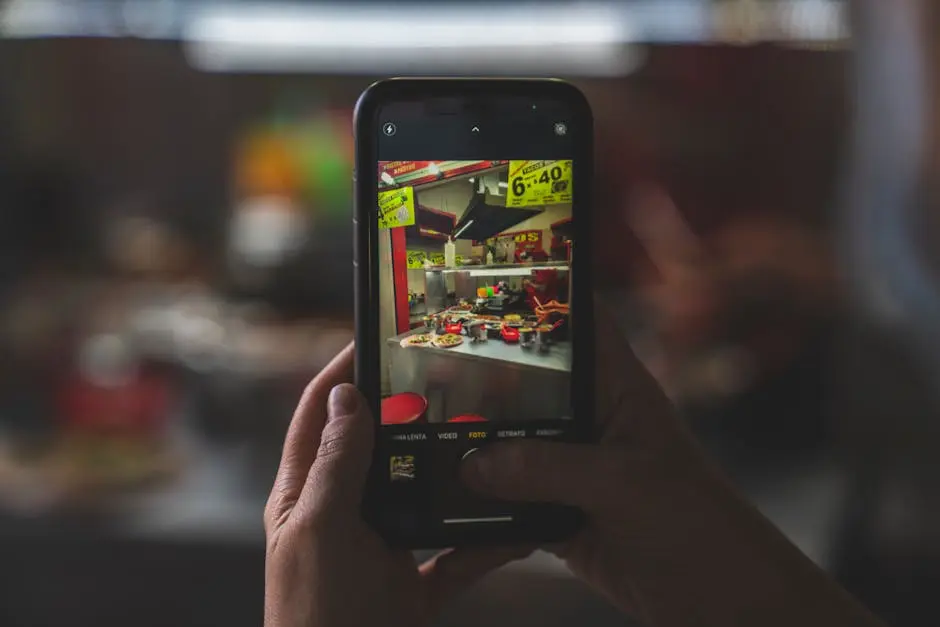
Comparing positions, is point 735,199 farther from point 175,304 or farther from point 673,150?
point 175,304

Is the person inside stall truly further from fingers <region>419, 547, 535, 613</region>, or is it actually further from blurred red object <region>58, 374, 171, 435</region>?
blurred red object <region>58, 374, 171, 435</region>

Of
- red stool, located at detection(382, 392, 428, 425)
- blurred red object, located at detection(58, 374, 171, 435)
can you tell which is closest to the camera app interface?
red stool, located at detection(382, 392, 428, 425)

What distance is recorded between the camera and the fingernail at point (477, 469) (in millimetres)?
393

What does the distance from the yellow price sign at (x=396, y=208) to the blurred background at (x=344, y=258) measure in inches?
13.2

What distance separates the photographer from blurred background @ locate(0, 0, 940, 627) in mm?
704

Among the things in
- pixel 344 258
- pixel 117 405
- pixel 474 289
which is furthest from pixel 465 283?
pixel 117 405

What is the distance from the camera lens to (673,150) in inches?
28.3

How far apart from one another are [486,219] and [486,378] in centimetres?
9

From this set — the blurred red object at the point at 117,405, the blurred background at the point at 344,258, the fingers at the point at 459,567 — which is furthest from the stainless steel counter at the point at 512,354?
the blurred red object at the point at 117,405

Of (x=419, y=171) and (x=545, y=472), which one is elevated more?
(x=419, y=171)

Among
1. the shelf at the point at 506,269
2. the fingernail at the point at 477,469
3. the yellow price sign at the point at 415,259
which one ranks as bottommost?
the fingernail at the point at 477,469

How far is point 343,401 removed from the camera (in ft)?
1.27

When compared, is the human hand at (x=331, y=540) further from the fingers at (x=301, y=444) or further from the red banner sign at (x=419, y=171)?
the red banner sign at (x=419, y=171)

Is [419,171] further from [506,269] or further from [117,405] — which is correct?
[117,405]
